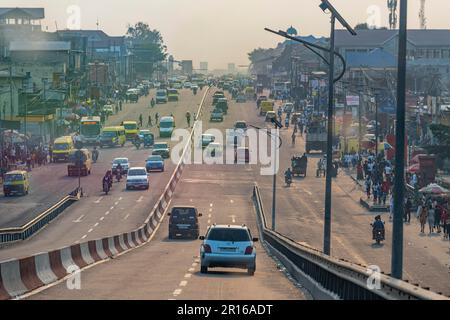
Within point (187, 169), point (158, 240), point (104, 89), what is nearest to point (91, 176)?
point (187, 169)

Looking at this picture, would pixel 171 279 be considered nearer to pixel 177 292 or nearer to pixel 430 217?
pixel 177 292

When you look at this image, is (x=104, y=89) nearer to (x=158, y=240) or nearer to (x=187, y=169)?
(x=187, y=169)

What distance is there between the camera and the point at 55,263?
1150 inches

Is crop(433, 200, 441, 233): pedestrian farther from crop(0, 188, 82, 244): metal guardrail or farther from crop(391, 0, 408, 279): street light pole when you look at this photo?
crop(391, 0, 408, 279): street light pole

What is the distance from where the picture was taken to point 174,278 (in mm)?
28547

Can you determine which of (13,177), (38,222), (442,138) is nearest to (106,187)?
(13,177)

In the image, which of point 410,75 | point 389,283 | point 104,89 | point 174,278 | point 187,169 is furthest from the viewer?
point 104,89

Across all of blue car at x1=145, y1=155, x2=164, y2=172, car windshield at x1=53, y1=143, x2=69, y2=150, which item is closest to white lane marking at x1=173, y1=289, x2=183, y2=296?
blue car at x1=145, y1=155, x2=164, y2=172

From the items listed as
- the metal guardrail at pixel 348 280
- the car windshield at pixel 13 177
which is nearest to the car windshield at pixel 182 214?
the metal guardrail at pixel 348 280

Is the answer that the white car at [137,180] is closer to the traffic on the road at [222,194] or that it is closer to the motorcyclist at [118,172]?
the traffic on the road at [222,194]

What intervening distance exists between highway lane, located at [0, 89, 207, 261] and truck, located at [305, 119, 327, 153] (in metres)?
13.5

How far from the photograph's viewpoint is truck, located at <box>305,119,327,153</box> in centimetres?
10894
